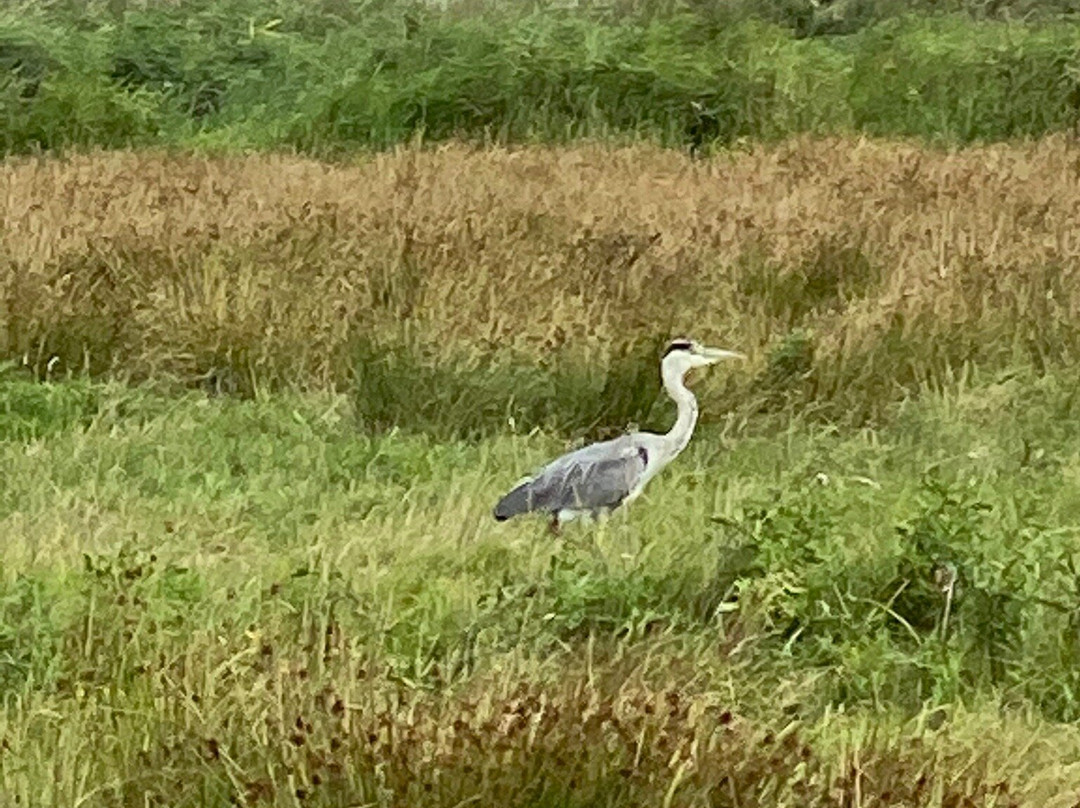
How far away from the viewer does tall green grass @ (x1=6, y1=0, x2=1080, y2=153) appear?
1474 centimetres

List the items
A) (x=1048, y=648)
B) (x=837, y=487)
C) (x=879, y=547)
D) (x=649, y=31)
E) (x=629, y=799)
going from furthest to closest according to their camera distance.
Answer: (x=649, y=31) → (x=837, y=487) → (x=879, y=547) → (x=1048, y=648) → (x=629, y=799)

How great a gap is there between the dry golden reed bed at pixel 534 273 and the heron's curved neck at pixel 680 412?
4.12 feet

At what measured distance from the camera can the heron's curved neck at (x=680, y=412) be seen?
630 centimetres

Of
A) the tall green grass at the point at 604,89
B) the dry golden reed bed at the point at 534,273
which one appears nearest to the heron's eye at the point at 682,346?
the dry golden reed bed at the point at 534,273

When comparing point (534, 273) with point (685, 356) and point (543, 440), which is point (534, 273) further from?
point (685, 356)

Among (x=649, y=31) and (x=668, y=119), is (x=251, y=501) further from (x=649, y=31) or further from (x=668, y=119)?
(x=649, y=31)

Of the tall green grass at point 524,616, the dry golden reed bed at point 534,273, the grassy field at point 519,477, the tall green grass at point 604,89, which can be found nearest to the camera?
the tall green grass at point 524,616

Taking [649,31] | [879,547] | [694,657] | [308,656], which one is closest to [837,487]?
[879,547]

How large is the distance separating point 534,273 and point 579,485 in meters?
2.84

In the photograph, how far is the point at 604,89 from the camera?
14977 millimetres

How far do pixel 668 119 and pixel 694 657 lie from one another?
33.7ft

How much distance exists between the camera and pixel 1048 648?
5031mm

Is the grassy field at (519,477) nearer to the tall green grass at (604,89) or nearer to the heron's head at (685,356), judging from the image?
the heron's head at (685,356)

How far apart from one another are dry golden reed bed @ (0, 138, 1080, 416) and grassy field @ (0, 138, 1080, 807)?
0.02 metres
